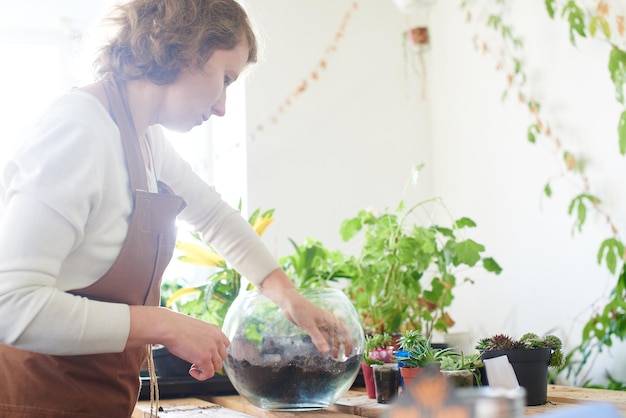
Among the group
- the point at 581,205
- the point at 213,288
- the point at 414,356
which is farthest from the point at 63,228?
the point at 581,205

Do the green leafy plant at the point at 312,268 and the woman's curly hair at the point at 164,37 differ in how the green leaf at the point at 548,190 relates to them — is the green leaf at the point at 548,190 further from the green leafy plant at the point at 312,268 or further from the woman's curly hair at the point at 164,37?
the woman's curly hair at the point at 164,37

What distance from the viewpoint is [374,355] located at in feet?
4.27

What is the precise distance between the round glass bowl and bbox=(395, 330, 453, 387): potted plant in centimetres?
8

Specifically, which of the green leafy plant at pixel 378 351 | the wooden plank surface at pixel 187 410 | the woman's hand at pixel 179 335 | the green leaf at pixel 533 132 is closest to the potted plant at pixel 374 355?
the green leafy plant at pixel 378 351

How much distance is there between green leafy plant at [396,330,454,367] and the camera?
1.10m

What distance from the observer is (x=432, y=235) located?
1.87 metres

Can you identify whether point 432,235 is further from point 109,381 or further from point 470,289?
point 109,381

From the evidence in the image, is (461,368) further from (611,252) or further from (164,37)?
(611,252)

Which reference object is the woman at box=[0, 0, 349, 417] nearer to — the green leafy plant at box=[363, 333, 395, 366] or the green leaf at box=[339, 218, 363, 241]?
the green leafy plant at box=[363, 333, 395, 366]

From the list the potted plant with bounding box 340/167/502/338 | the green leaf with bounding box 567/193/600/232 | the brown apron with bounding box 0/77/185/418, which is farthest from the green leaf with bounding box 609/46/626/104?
the brown apron with bounding box 0/77/185/418

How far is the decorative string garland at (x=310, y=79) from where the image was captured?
2566 mm

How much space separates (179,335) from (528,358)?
1.70 ft

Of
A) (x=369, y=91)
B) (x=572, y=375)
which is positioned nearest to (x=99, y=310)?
(x=572, y=375)

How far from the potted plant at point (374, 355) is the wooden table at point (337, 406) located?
28mm
